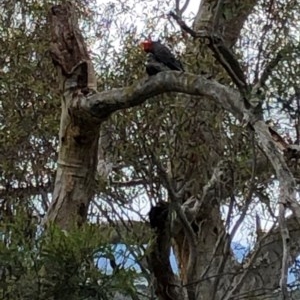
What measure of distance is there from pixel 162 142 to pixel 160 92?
804 mm

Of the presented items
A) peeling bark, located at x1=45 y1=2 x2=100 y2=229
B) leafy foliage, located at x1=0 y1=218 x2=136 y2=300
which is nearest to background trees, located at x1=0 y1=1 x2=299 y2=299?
peeling bark, located at x1=45 y1=2 x2=100 y2=229

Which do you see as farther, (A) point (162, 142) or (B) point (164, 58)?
(A) point (162, 142)

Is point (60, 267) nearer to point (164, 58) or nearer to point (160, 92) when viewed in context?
point (160, 92)

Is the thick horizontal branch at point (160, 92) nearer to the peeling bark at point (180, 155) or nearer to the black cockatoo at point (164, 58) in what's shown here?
the peeling bark at point (180, 155)

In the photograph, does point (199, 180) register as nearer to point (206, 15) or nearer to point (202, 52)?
point (202, 52)

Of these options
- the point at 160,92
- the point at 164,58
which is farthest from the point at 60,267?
the point at 164,58

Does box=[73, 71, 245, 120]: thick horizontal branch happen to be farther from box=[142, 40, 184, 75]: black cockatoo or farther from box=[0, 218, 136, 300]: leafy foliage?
box=[0, 218, 136, 300]: leafy foliage

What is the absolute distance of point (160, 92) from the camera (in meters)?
2.53

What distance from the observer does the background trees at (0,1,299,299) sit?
2.81 metres

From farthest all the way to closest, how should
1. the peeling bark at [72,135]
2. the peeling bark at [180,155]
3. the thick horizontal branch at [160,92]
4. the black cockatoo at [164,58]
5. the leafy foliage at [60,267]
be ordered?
the peeling bark at [72,135] < the black cockatoo at [164,58] < the peeling bark at [180,155] < the thick horizontal branch at [160,92] < the leafy foliage at [60,267]

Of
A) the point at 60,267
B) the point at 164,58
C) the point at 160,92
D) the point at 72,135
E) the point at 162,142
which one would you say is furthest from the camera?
the point at 162,142

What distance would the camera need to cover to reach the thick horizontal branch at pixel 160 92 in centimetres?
214

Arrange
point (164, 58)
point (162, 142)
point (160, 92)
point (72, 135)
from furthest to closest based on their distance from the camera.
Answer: point (162, 142), point (72, 135), point (164, 58), point (160, 92)

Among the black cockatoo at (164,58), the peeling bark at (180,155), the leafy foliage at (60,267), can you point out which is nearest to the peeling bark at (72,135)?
the peeling bark at (180,155)
